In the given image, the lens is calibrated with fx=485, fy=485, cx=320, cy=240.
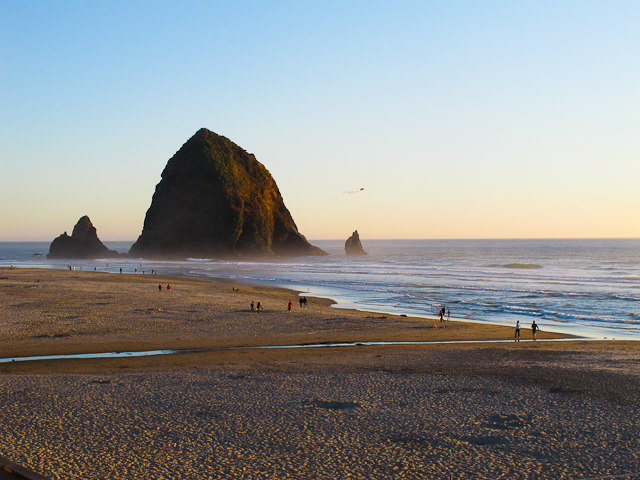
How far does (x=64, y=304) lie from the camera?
Result: 3272 cm

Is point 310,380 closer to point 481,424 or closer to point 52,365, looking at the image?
point 481,424

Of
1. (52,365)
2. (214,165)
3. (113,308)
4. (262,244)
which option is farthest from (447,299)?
(214,165)

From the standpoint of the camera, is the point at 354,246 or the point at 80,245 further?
the point at 354,246

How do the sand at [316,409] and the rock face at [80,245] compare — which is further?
the rock face at [80,245]

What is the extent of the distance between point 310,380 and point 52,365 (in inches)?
375

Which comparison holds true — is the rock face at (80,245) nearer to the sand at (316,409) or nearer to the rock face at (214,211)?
the rock face at (214,211)

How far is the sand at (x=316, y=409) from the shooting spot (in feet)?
30.2

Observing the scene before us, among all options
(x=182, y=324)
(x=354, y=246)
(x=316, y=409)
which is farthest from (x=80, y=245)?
(x=316, y=409)

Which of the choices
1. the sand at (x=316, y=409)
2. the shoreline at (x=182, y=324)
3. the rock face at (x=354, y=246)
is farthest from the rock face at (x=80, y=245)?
the sand at (x=316, y=409)

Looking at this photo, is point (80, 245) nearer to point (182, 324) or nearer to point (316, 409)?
point (182, 324)

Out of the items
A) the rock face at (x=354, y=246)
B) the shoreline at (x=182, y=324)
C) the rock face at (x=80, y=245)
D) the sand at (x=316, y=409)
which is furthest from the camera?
the rock face at (x=354, y=246)

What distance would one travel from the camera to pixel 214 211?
445 feet

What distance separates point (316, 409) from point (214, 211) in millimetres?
127238

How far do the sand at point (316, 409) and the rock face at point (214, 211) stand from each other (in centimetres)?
11073
